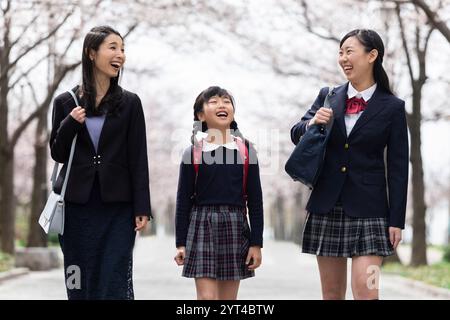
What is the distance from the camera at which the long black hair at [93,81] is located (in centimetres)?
504

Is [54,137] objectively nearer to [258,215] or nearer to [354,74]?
[258,215]

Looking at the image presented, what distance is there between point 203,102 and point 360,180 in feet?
3.42

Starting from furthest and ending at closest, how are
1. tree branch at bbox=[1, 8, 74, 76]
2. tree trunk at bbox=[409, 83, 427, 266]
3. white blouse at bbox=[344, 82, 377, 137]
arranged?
tree trunk at bbox=[409, 83, 427, 266] < tree branch at bbox=[1, 8, 74, 76] < white blouse at bbox=[344, 82, 377, 137]

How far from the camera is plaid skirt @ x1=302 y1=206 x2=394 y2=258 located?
16.5 feet

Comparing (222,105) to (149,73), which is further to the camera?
(149,73)

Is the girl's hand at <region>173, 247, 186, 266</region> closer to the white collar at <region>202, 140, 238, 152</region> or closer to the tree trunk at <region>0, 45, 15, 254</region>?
the white collar at <region>202, 140, 238, 152</region>

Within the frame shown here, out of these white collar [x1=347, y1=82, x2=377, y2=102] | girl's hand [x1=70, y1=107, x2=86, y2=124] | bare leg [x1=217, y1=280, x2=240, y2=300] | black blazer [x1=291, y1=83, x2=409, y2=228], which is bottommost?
bare leg [x1=217, y1=280, x2=240, y2=300]

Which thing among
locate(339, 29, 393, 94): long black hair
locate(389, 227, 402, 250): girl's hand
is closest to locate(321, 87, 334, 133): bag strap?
locate(339, 29, 393, 94): long black hair

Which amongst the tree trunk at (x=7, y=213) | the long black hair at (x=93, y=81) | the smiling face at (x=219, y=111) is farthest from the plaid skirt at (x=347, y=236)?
the tree trunk at (x=7, y=213)

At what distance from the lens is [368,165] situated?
16.9ft

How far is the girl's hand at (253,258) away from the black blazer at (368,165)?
391 millimetres
